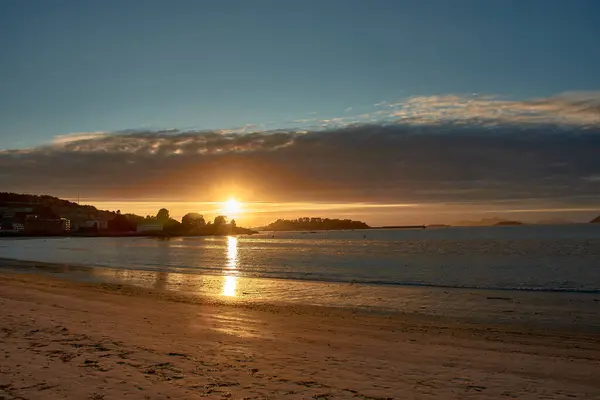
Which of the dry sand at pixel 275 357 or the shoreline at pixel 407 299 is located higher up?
the dry sand at pixel 275 357

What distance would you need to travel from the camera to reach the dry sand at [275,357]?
8.76 meters

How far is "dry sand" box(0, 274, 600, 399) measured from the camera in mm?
8758

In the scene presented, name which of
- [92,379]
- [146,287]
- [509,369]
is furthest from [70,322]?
[146,287]

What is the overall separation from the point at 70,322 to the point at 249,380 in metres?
8.04

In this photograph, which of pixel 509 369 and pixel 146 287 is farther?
pixel 146 287

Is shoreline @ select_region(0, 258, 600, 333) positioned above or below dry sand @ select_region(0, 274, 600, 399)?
below

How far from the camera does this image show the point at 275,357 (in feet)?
37.3

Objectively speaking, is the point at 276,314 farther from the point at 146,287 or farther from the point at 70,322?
the point at 146,287

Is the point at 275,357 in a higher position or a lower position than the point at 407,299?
higher

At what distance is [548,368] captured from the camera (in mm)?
11070

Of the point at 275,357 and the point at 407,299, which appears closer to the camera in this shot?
the point at 275,357

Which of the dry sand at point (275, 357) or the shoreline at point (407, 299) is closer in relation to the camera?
the dry sand at point (275, 357)

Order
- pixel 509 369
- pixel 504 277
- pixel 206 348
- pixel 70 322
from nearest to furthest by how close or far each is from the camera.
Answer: pixel 509 369 < pixel 206 348 < pixel 70 322 < pixel 504 277

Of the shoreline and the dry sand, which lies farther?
the shoreline
